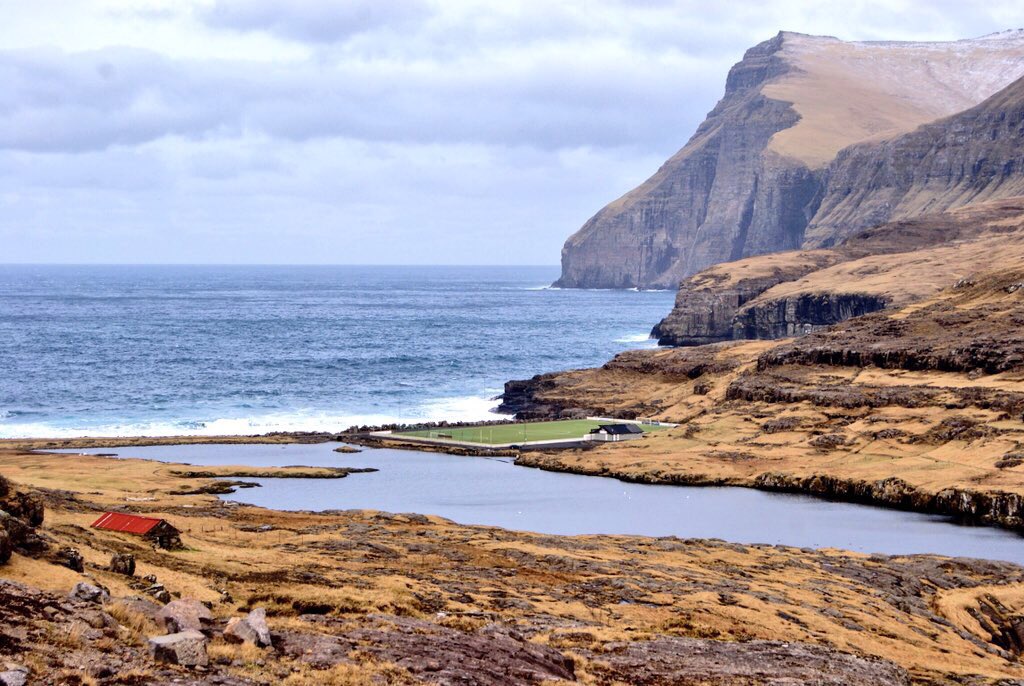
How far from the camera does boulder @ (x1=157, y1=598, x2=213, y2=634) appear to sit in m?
27.2

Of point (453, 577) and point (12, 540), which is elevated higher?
point (12, 540)

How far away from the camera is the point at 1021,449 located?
8475 centimetres

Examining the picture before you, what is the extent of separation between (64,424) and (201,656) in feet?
372

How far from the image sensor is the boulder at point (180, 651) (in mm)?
24516

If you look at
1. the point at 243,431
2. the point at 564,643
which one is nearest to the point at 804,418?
the point at 243,431

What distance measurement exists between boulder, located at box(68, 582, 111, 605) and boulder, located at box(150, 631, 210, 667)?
3.18 metres

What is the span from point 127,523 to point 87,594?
1705 cm

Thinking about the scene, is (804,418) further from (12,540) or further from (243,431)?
(12,540)

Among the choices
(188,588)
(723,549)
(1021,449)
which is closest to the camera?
(188,588)

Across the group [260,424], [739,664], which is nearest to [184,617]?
[739,664]

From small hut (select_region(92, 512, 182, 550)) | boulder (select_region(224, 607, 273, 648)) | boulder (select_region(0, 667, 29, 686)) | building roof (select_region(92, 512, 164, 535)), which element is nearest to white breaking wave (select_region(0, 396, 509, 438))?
building roof (select_region(92, 512, 164, 535))

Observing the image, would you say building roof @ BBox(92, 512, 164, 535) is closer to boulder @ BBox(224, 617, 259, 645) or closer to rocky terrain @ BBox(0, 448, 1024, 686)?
rocky terrain @ BBox(0, 448, 1024, 686)

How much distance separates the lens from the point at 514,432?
385 feet

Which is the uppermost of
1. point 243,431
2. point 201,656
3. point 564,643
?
point 201,656
